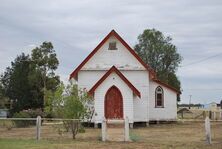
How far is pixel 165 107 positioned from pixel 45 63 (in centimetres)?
2093

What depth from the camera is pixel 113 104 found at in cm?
3662

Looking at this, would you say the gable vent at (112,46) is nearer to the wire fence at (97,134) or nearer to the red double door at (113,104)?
the red double door at (113,104)

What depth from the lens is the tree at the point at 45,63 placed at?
5762cm

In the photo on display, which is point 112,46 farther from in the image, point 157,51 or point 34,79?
point 157,51

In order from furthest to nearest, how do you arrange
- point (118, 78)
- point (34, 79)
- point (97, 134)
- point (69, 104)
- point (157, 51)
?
point (157, 51) < point (34, 79) < point (118, 78) < point (97, 134) < point (69, 104)

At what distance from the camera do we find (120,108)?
36.8 metres

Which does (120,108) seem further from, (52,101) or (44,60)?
(44,60)

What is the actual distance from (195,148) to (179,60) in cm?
5394

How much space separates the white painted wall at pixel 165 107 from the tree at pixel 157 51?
1150 inches

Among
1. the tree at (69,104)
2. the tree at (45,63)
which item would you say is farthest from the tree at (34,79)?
the tree at (69,104)

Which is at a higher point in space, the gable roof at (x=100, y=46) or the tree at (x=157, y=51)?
the tree at (x=157, y=51)

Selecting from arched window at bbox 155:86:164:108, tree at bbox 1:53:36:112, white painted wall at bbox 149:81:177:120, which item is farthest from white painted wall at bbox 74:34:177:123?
tree at bbox 1:53:36:112

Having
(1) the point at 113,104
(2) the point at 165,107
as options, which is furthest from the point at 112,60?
(2) the point at 165,107

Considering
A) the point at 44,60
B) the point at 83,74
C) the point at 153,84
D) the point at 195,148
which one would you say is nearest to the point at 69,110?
the point at 195,148
